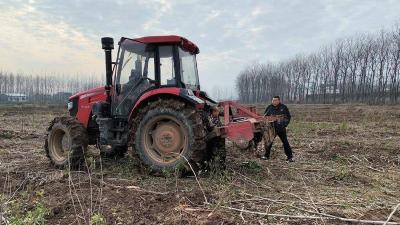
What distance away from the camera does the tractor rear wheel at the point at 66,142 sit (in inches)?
326

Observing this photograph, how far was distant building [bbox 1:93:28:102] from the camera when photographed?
81963 mm

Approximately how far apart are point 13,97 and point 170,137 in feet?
285

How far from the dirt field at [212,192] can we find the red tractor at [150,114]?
429 mm

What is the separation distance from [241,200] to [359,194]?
6.32 feet

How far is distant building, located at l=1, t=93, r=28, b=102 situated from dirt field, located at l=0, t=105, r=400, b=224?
3088 inches

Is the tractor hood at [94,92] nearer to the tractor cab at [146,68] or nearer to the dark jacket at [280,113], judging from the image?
the tractor cab at [146,68]

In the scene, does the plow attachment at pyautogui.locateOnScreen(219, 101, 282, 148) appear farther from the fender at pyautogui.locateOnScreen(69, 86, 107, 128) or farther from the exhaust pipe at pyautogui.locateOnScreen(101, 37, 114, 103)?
the fender at pyautogui.locateOnScreen(69, 86, 107, 128)

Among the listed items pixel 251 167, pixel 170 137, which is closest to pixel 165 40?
pixel 170 137

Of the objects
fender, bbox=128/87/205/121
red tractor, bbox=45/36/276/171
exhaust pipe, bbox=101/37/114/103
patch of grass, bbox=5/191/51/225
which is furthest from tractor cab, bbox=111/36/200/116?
patch of grass, bbox=5/191/51/225

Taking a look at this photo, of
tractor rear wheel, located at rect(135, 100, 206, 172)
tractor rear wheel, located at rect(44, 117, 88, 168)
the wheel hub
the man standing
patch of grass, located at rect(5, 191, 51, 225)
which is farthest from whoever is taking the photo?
the man standing

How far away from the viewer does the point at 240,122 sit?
7367mm

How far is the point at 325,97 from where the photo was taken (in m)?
66.6

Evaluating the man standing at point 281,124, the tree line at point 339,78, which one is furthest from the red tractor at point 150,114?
the tree line at point 339,78

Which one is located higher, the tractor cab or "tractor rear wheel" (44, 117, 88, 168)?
the tractor cab
